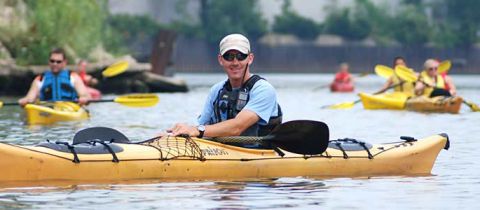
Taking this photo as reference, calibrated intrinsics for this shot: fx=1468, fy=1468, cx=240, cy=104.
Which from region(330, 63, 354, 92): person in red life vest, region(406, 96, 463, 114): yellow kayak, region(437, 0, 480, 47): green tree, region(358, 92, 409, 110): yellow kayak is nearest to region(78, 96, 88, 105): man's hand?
region(406, 96, 463, 114): yellow kayak

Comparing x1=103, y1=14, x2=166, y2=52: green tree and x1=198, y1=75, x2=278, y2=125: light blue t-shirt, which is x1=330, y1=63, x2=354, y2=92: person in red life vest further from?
x1=103, y1=14, x2=166, y2=52: green tree

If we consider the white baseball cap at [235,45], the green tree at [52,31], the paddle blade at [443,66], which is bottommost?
the paddle blade at [443,66]

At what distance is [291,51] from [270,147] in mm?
61451

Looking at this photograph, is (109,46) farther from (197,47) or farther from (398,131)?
(398,131)

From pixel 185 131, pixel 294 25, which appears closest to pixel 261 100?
pixel 185 131

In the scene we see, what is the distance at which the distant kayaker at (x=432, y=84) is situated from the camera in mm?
27219

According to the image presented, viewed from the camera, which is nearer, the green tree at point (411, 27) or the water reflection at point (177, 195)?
the water reflection at point (177, 195)

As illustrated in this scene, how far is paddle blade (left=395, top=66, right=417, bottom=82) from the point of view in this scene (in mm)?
27844

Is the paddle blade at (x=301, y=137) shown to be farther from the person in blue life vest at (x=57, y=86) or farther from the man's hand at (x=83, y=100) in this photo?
the man's hand at (x=83, y=100)

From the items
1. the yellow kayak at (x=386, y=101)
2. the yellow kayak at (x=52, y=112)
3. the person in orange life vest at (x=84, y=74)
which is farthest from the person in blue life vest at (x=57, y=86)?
the person in orange life vest at (x=84, y=74)

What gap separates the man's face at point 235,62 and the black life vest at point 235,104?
0.16m

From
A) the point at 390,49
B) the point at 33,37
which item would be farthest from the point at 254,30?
the point at 33,37

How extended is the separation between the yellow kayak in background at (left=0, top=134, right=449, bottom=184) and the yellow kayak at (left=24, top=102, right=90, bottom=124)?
28.1 ft

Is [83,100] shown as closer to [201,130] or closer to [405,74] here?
[405,74]
